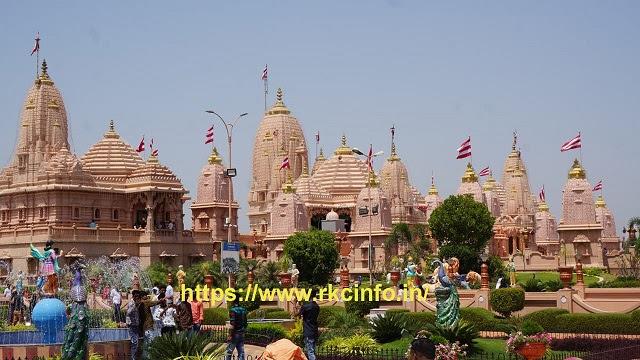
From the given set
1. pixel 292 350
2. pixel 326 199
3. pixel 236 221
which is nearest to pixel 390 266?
pixel 236 221

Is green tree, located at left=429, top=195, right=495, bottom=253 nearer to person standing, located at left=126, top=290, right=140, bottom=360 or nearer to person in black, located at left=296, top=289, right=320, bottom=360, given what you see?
person standing, located at left=126, top=290, right=140, bottom=360

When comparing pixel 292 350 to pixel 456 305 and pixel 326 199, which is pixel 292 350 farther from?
pixel 326 199

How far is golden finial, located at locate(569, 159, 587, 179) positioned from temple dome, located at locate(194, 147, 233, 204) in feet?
109

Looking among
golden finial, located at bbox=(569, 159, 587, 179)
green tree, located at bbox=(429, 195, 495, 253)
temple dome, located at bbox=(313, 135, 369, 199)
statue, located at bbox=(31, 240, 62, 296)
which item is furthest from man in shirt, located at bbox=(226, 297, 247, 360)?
temple dome, located at bbox=(313, 135, 369, 199)

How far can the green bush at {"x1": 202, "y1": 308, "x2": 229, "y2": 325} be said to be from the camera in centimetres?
4159

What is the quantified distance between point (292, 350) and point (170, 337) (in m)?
7.02

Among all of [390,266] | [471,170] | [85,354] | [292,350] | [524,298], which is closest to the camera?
[292,350]

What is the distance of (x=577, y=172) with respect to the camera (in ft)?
266

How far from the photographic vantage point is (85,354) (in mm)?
20438

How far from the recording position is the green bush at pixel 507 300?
3775 cm

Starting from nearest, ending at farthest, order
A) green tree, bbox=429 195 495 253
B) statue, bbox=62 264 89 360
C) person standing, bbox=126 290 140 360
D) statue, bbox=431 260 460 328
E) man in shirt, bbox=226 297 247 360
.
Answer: statue, bbox=62 264 89 360 < man in shirt, bbox=226 297 247 360 < person standing, bbox=126 290 140 360 < statue, bbox=431 260 460 328 < green tree, bbox=429 195 495 253

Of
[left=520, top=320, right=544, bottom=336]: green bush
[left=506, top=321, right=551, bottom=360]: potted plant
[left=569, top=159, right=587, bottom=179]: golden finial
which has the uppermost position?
[left=569, top=159, right=587, bottom=179]: golden finial

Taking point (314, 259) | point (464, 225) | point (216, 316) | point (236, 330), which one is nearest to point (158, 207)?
point (314, 259)

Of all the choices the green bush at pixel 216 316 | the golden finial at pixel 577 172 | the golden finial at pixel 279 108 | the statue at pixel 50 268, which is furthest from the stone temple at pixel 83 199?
the statue at pixel 50 268
